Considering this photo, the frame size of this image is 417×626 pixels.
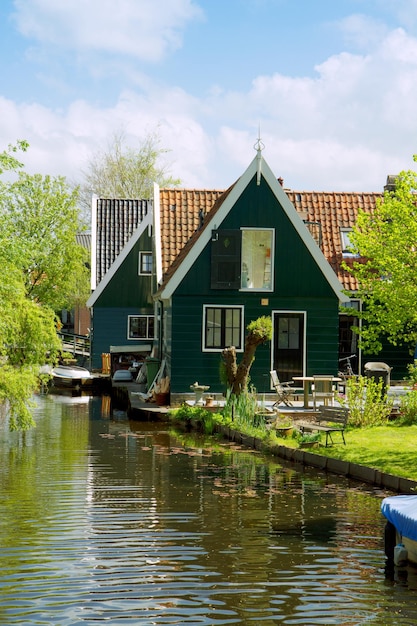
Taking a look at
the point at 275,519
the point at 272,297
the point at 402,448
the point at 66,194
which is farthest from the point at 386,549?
the point at 66,194

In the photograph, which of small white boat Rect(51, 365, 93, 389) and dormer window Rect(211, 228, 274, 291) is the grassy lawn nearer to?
dormer window Rect(211, 228, 274, 291)

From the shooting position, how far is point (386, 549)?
11.5m

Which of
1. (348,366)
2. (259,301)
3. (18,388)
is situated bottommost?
(18,388)

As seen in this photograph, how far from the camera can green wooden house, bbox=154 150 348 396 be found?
92.4 ft

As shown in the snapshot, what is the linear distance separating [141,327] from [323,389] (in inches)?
651

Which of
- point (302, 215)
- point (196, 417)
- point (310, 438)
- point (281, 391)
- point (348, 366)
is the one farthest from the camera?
point (302, 215)

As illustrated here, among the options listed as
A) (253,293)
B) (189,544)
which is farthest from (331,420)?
(253,293)

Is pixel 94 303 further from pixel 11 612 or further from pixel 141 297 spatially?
pixel 11 612

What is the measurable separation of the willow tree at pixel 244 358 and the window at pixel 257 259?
314 centimetres

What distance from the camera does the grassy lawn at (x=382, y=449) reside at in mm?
17078

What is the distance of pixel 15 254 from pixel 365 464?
7938 mm

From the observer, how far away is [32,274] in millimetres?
51906

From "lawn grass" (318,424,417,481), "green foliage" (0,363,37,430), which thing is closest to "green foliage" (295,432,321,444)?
"lawn grass" (318,424,417,481)

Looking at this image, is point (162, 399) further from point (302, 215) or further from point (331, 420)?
point (331, 420)
